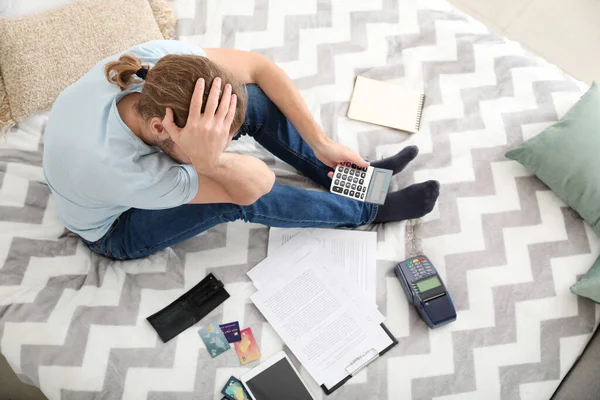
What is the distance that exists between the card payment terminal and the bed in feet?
0.14

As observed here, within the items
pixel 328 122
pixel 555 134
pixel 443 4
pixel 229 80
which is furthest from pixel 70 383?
pixel 443 4

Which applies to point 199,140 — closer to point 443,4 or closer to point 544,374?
point 544,374

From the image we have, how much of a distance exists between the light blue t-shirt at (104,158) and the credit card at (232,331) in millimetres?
385

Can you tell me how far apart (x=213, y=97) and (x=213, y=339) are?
2.23ft

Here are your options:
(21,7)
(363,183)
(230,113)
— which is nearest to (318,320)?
(363,183)

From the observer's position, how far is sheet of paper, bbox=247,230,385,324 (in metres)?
1.41

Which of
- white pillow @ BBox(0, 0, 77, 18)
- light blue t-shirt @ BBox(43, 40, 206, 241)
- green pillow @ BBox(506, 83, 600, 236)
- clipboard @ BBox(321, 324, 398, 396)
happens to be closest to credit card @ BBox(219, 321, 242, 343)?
clipboard @ BBox(321, 324, 398, 396)

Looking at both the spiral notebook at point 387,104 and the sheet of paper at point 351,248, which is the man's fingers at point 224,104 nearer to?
the sheet of paper at point 351,248

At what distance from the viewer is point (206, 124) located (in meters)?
0.95

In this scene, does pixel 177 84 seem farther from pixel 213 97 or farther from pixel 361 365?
pixel 361 365

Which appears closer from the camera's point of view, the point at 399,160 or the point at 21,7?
the point at 399,160

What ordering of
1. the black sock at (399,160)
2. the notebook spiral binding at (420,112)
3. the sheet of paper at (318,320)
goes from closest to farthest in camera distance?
the sheet of paper at (318,320), the black sock at (399,160), the notebook spiral binding at (420,112)

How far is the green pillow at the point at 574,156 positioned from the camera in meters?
1.38

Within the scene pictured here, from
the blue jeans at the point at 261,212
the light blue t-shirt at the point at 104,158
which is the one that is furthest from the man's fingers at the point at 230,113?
the blue jeans at the point at 261,212
